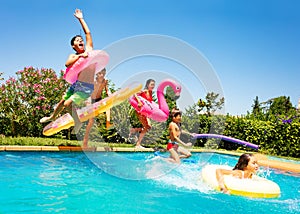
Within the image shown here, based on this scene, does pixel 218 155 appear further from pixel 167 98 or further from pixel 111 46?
pixel 111 46

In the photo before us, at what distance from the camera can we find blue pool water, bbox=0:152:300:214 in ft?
14.2

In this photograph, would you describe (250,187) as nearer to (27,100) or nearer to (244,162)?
(244,162)

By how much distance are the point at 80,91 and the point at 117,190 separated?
1639 mm

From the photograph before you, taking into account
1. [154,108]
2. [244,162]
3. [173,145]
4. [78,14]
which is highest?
[78,14]

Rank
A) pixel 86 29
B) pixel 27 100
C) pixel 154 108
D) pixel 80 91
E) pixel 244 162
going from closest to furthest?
pixel 80 91 < pixel 86 29 < pixel 244 162 < pixel 154 108 < pixel 27 100

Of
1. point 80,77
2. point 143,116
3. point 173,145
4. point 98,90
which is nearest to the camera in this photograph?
point 80,77

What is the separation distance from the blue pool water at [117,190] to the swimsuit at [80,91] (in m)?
1.24

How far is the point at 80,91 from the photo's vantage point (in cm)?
514

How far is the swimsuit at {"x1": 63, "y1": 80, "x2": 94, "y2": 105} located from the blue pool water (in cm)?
124

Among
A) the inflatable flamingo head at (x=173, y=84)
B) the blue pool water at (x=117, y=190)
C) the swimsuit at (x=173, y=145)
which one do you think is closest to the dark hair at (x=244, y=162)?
the blue pool water at (x=117, y=190)

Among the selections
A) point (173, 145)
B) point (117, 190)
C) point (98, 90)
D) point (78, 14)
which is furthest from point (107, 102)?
point (173, 145)

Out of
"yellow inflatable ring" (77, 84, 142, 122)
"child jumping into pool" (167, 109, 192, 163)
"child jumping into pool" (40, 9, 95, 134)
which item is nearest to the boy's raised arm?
"child jumping into pool" (40, 9, 95, 134)

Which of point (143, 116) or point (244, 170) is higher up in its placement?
point (143, 116)

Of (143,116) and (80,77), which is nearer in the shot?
(80,77)
